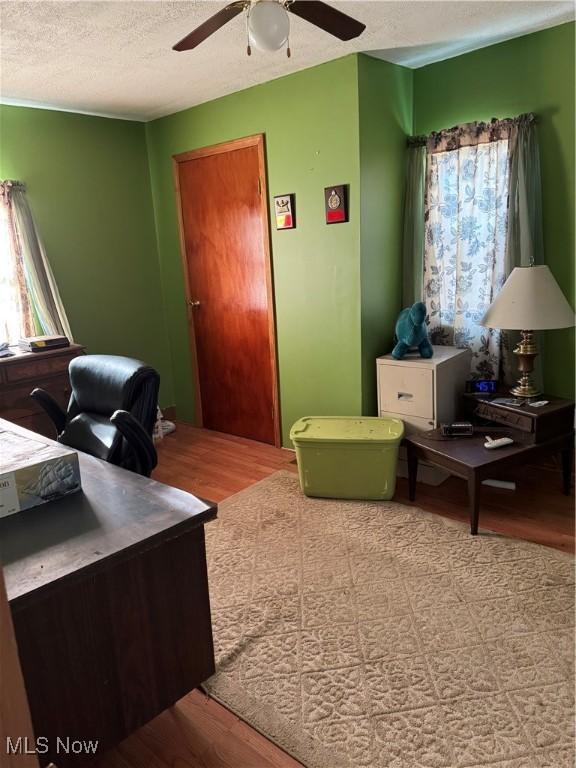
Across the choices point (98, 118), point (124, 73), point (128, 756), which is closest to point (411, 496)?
point (128, 756)

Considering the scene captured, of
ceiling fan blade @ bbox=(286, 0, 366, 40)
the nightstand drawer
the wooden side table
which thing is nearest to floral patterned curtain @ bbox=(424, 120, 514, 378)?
the nightstand drawer

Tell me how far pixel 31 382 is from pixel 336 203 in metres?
2.12

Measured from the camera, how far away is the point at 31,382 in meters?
3.42

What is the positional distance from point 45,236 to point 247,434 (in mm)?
1950

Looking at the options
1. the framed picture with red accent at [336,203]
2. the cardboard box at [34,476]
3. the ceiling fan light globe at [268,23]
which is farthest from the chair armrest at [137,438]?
the framed picture with red accent at [336,203]

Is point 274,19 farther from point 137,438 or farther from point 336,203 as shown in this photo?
point 336,203

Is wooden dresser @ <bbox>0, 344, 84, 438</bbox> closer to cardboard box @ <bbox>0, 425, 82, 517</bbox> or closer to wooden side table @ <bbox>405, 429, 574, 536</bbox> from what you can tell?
cardboard box @ <bbox>0, 425, 82, 517</bbox>

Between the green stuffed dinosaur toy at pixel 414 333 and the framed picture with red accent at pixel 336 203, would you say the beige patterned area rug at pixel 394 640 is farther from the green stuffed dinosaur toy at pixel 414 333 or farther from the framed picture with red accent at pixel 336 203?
the framed picture with red accent at pixel 336 203

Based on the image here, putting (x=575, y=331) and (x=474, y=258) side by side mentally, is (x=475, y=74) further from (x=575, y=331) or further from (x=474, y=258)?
(x=575, y=331)

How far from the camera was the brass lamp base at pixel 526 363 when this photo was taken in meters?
2.88

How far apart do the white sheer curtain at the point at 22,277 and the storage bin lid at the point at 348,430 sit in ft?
6.19

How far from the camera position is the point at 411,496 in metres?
3.04

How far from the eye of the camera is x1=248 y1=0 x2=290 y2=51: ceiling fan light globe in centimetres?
166

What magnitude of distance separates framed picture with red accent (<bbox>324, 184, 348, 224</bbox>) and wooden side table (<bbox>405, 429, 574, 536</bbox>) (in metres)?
1.32
